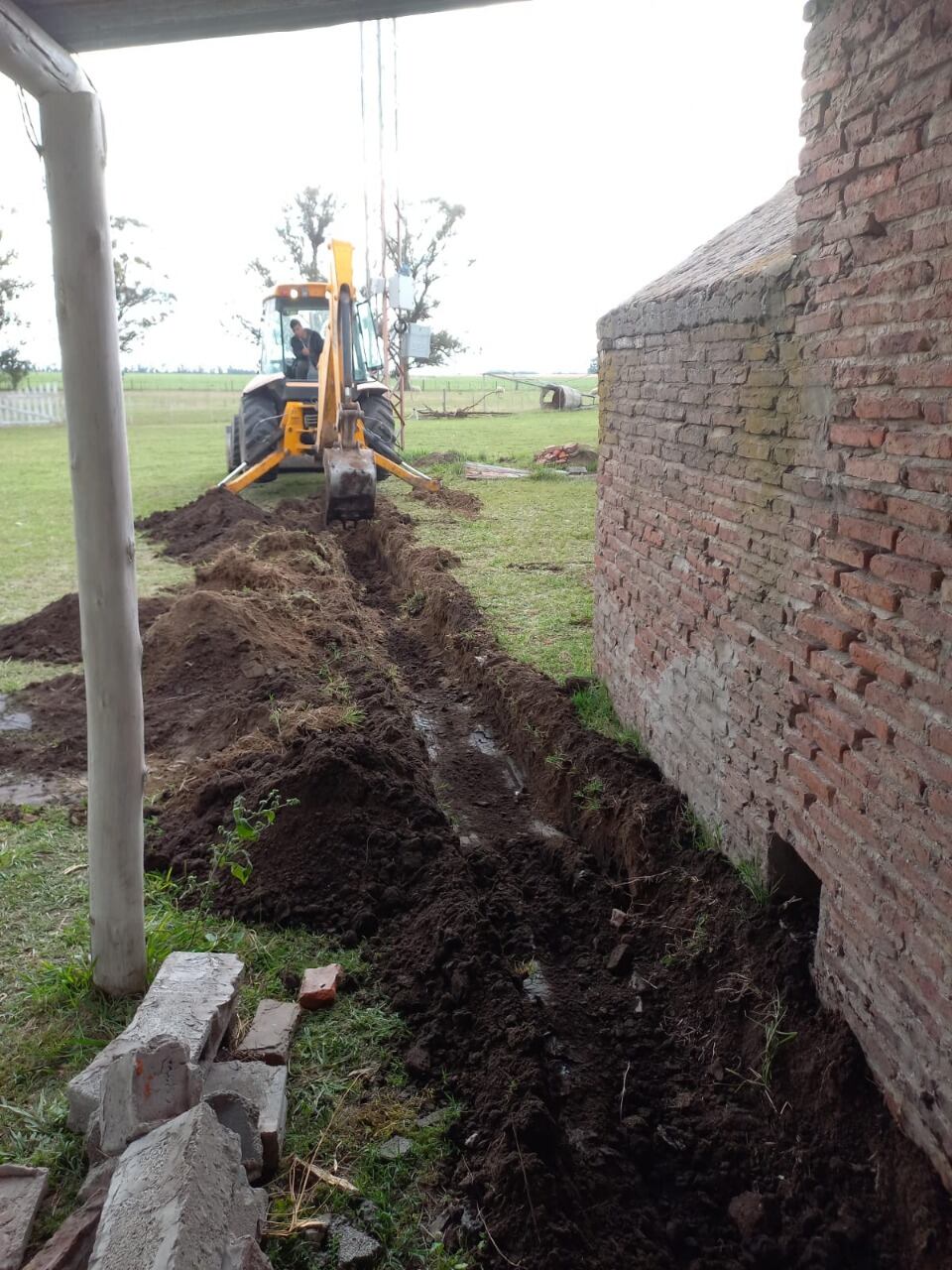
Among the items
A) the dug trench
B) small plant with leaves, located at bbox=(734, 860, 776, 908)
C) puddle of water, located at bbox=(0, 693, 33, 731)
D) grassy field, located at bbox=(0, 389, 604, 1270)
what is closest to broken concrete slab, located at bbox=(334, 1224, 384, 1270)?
grassy field, located at bbox=(0, 389, 604, 1270)

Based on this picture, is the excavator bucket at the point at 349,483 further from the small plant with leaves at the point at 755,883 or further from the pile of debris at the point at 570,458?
the small plant with leaves at the point at 755,883

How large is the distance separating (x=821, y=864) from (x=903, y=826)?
0.61 m

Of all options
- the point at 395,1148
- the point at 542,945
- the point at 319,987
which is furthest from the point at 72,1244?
the point at 542,945

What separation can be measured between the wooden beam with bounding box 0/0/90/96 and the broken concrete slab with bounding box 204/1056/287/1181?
9.95 ft

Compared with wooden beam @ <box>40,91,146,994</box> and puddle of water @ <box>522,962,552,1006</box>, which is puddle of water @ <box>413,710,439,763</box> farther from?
wooden beam @ <box>40,91,146,994</box>

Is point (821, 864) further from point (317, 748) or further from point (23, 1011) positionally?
point (23, 1011)

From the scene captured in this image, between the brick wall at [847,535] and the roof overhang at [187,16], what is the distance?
128 cm

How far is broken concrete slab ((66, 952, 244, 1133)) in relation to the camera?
2861mm

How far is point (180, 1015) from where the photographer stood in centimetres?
300

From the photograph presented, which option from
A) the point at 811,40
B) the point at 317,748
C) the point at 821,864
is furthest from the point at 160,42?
the point at 821,864

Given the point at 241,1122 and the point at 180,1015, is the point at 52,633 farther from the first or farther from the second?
the point at 241,1122

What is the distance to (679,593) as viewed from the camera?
482 centimetres

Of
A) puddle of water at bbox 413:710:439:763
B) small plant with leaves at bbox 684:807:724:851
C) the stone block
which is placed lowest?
puddle of water at bbox 413:710:439:763

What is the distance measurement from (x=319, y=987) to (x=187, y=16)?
3309mm
